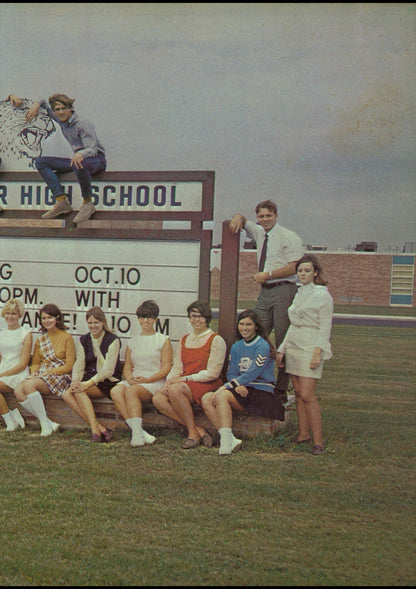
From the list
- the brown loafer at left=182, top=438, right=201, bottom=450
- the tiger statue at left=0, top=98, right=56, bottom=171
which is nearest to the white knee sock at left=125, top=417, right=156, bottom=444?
the brown loafer at left=182, top=438, right=201, bottom=450

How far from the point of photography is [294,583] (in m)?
3.46

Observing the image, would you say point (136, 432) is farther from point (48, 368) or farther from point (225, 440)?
point (48, 368)

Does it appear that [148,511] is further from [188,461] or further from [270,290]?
[270,290]

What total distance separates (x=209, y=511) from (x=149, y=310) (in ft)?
8.69

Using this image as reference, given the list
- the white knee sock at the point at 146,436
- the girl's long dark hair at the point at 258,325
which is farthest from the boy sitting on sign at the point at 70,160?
the white knee sock at the point at 146,436

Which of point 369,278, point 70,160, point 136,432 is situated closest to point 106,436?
point 136,432

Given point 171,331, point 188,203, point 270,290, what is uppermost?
point 188,203

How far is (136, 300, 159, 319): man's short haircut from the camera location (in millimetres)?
6766

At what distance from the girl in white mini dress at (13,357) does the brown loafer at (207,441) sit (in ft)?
6.52

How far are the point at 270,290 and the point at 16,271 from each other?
3.10 metres

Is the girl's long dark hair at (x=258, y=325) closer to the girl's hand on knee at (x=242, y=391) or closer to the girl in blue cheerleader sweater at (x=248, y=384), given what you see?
the girl in blue cheerleader sweater at (x=248, y=384)

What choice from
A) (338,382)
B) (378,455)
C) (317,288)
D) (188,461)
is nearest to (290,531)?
(188,461)

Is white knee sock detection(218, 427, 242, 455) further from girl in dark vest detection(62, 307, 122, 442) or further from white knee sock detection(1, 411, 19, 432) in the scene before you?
white knee sock detection(1, 411, 19, 432)

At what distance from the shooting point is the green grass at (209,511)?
3611mm
